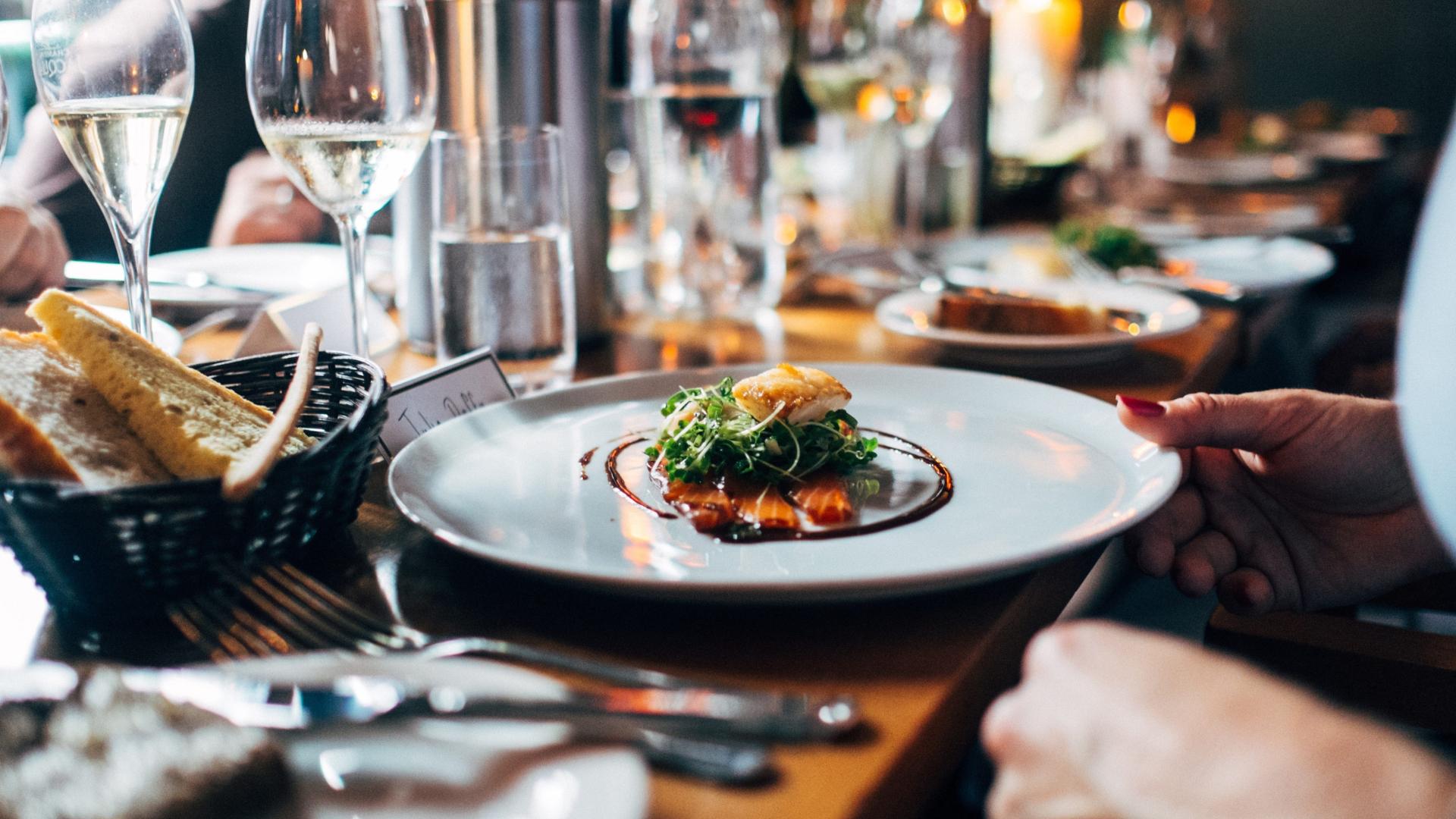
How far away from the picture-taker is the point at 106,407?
0.63 metres

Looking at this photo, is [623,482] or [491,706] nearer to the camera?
[491,706]

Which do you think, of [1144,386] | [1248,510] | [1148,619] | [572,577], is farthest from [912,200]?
[572,577]

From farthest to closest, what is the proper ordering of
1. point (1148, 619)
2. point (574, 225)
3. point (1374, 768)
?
1. point (1148, 619)
2. point (574, 225)
3. point (1374, 768)

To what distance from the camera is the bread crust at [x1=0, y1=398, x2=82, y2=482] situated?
532mm

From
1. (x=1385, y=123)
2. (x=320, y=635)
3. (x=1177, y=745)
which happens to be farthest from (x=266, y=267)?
(x=1385, y=123)

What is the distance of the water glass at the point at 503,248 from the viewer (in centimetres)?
104

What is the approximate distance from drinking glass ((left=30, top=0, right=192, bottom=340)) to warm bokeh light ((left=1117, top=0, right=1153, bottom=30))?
4.03 meters

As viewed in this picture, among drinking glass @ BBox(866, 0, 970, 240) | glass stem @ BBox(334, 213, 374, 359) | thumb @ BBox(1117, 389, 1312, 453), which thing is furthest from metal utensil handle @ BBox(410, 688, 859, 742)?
drinking glass @ BBox(866, 0, 970, 240)

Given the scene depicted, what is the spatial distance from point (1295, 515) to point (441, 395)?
728 mm

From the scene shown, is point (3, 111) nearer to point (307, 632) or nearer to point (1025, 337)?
point (307, 632)

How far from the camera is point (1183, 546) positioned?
919 millimetres

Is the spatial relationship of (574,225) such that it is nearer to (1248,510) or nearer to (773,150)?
(773,150)

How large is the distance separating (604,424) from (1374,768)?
1.99 ft

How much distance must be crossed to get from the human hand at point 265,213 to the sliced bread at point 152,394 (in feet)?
4.15
